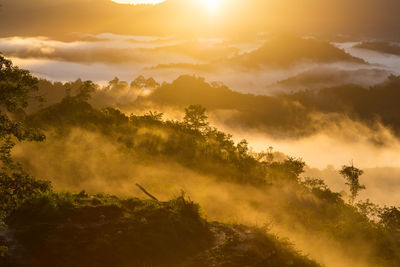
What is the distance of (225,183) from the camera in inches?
2215

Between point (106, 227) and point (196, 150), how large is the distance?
3753 centimetres

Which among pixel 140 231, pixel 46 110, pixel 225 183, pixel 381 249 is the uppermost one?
pixel 46 110

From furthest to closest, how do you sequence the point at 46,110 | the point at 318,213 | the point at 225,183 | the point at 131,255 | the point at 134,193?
the point at 318,213 < the point at 46,110 < the point at 225,183 < the point at 134,193 < the point at 131,255

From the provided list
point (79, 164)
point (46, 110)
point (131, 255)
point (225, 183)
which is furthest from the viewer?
point (46, 110)

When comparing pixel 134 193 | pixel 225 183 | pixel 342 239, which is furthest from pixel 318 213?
pixel 134 193

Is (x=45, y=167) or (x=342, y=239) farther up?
(x=45, y=167)

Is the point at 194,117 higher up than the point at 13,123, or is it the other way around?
the point at 13,123

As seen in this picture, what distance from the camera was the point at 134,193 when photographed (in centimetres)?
4556

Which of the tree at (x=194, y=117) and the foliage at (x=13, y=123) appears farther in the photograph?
the tree at (x=194, y=117)

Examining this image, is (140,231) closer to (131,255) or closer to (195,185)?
(131,255)

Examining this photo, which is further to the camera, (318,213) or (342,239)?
(318,213)

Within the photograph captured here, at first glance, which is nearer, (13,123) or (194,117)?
(13,123)

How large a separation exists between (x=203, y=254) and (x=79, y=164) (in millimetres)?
29148

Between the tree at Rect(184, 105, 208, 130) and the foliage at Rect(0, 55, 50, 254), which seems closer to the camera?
the foliage at Rect(0, 55, 50, 254)
